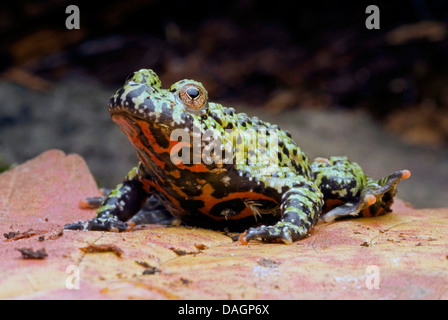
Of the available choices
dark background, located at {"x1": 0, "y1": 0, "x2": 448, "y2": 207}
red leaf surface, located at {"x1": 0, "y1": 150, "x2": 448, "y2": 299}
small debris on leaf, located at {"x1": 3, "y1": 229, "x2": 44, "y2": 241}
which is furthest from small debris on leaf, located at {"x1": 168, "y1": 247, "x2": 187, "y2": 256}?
dark background, located at {"x1": 0, "y1": 0, "x2": 448, "y2": 207}

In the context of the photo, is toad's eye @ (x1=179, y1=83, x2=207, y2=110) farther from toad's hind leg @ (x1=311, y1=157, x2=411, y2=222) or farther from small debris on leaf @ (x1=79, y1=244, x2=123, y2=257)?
toad's hind leg @ (x1=311, y1=157, x2=411, y2=222)

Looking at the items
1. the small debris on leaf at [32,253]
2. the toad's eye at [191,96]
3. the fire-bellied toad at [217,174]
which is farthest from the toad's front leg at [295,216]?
the small debris on leaf at [32,253]

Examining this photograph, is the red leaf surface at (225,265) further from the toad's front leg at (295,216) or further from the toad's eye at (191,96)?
the toad's eye at (191,96)

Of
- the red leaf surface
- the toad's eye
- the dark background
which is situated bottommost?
the red leaf surface

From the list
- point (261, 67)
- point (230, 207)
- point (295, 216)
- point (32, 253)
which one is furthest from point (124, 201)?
point (261, 67)

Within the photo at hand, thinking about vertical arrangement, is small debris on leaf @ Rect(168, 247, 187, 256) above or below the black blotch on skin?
below

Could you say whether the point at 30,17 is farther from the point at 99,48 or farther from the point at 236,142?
the point at 236,142

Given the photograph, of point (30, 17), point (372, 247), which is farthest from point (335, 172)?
point (30, 17)
